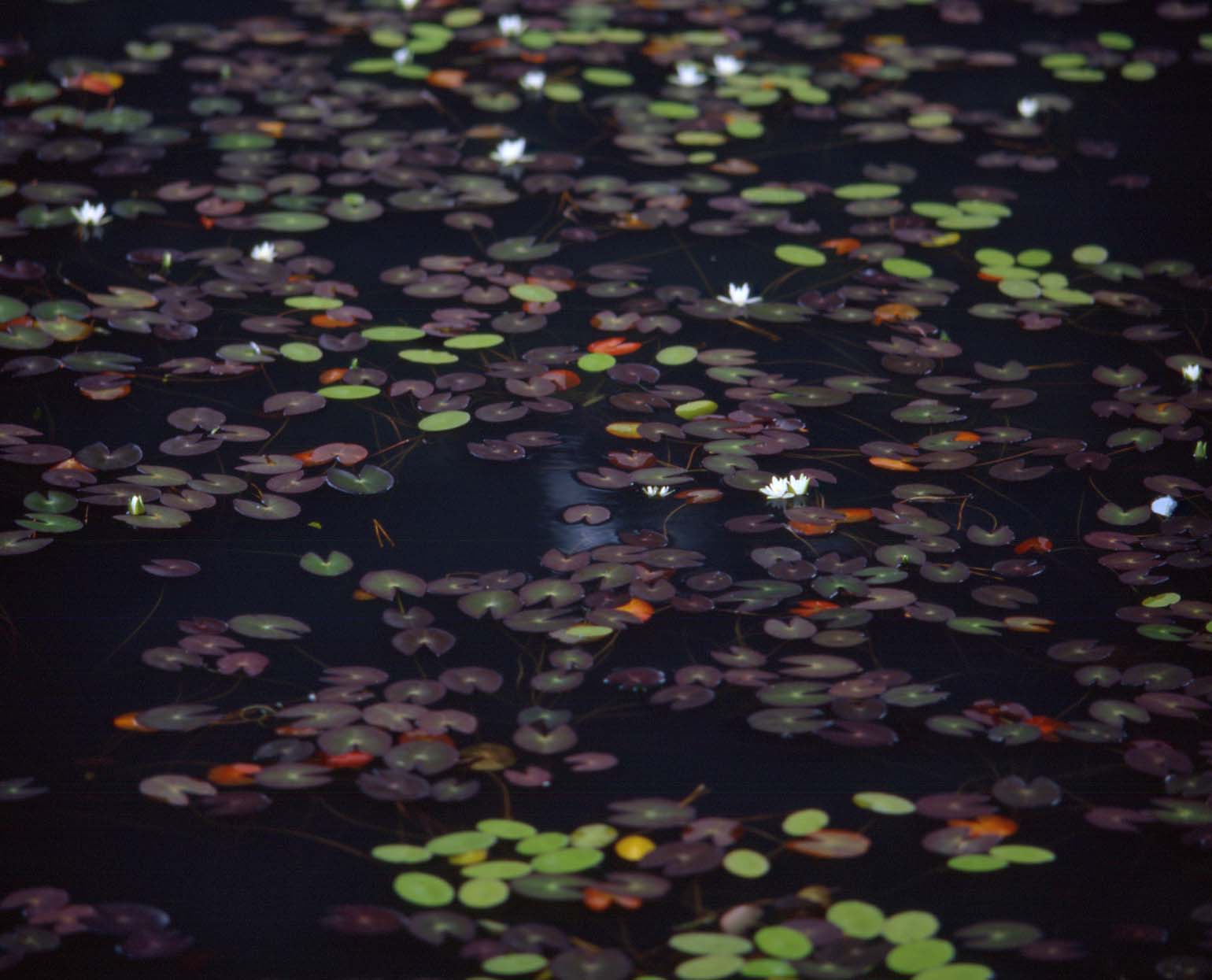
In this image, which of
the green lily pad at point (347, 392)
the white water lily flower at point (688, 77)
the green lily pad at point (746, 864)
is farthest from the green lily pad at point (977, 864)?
the white water lily flower at point (688, 77)

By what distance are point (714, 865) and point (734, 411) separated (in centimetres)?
112

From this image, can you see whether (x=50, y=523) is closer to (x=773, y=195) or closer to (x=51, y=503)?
(x=51, y=503)

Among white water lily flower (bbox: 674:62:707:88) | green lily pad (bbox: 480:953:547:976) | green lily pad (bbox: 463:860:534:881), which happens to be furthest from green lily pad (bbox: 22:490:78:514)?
white water lily flower (bbox: 674:62:707:88)

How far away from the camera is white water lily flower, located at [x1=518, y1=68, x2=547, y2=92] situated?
4.01m

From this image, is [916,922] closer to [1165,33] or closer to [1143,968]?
[1143,968]

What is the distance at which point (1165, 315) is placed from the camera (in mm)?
3084

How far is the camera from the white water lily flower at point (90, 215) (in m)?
3.28

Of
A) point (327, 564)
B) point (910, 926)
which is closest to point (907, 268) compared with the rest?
point (327, 564)

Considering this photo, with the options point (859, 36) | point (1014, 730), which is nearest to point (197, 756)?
point (1014, 730)

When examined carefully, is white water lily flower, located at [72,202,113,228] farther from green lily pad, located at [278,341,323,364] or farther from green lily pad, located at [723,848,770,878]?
green lily pad, located at [723,848,770,878]

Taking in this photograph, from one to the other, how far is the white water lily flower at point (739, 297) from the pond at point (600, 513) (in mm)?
22

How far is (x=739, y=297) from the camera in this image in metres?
3.04

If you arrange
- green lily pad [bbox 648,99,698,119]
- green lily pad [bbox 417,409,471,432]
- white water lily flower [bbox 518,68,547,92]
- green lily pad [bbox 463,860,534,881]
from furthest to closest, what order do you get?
1. white water lily flower [bbox 518,68,547,92]
2. green lily pad [bbox 648,99,698,119]
3. green lily pad [bbox 417,409,471,432]
4. green lily pad [bbox 463,860,534,881]

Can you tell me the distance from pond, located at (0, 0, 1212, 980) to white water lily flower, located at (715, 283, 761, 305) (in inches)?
0.9
